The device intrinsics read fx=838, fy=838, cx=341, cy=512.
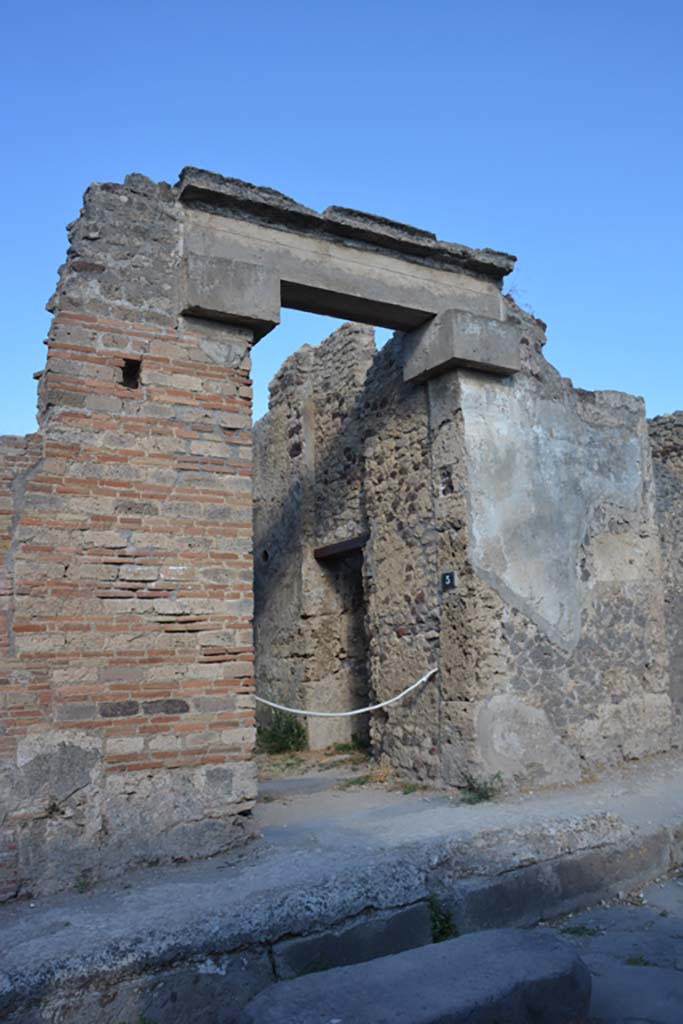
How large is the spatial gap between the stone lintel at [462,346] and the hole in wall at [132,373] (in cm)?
228

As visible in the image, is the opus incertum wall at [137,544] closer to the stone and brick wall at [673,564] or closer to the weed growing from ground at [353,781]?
the weed growing from ground at [353,781]

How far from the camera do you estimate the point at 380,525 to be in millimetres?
6957

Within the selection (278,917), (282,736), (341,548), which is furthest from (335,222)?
(282,736)

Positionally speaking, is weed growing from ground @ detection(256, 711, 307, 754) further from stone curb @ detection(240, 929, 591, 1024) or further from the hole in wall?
stone curb @ detection(240, 929, 591, 1024)

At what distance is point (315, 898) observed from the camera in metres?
3.72

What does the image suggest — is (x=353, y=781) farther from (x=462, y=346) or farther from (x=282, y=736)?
(x=462, y=346)

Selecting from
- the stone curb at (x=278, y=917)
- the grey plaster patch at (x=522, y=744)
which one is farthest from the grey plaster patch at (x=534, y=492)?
the stone curb at (x=278, y=917)

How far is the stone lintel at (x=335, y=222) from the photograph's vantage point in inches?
204

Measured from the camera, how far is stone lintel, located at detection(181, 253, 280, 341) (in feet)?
16.4

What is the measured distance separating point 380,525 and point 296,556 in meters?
2.27

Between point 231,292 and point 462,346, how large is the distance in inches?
70.8

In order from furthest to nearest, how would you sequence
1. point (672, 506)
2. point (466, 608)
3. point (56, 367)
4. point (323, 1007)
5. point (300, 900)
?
point (672, 506)
point (466, 608)
point (56, 367)
point (300, 900)
point (323, 1007)

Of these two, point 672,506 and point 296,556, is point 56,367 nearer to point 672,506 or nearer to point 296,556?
point 296,556

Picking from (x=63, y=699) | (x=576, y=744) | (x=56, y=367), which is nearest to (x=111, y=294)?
(x=56, y=367)
